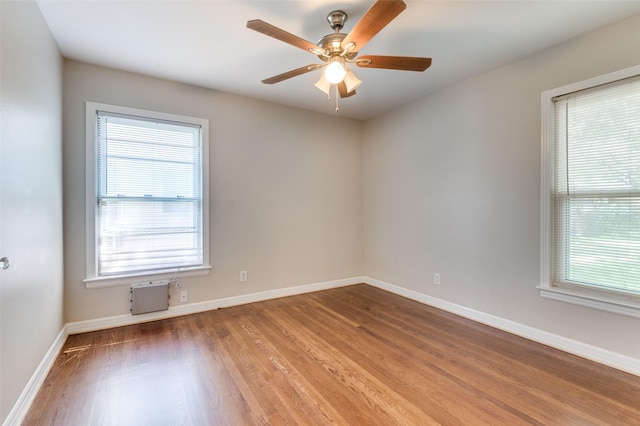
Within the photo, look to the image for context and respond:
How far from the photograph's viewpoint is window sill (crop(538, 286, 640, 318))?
2080 mm

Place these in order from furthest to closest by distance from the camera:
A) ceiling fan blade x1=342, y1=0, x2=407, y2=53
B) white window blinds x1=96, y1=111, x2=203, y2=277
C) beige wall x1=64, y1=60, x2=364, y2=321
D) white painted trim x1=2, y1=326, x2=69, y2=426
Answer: white window blinds x1=96, y1=111, x2=203, y2=277, beige wall x1=64, y1=60, x2=364, y2=321, white painted trim x1=2, y1=326, x2=69, y2=426, ceiling fan blade x1=342, y1=0, x2=407, y2=53

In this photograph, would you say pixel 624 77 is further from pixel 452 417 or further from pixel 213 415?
pixel 213 415

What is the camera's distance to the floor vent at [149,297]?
2.94 meters

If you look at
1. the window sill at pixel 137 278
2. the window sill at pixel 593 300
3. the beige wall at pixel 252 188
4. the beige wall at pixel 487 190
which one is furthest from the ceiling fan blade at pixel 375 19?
the window sill at pixel 137 278

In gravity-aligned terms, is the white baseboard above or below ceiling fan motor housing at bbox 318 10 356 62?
below

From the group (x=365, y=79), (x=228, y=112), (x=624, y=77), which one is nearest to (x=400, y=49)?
(x=365, y=79)

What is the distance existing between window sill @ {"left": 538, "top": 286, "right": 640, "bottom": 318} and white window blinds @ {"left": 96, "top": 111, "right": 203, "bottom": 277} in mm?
3517

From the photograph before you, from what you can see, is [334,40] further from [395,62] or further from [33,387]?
[33,387]

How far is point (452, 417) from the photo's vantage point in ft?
5.34

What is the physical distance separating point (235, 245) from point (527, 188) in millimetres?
3160

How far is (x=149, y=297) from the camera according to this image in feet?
9.81

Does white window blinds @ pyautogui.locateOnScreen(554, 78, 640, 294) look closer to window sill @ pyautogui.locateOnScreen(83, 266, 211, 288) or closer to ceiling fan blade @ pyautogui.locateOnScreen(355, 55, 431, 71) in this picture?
ceiling fan blade @ pyautogui.locateOnScreen(355, 55, 431, 71)

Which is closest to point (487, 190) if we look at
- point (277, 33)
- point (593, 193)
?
point (593, 193)

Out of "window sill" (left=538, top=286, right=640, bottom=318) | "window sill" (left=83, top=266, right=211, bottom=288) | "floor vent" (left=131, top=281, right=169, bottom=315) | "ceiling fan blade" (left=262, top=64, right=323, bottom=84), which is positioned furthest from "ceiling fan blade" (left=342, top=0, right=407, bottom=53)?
"floor vent" (left=131, top=281, right=169, bottom=315)
